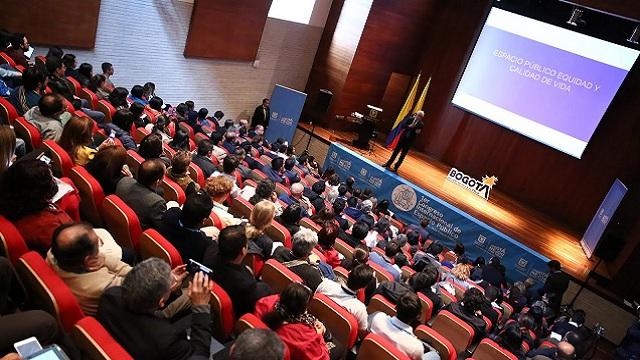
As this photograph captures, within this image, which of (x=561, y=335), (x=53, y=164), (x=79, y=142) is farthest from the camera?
(x=561, y=335)

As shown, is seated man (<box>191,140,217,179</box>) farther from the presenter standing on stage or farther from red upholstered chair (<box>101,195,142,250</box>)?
the presenter standing on stage

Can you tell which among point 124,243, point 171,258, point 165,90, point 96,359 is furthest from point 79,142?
point 165,90

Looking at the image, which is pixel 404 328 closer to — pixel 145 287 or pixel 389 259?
pixel 145 287

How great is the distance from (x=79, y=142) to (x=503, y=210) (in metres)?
8.87

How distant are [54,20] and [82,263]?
6.17 meters

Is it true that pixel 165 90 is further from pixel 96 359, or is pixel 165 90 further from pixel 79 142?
pixel 96 359

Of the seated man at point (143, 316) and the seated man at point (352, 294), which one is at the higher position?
the seated man at point (143, 316)

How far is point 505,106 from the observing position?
1084cm

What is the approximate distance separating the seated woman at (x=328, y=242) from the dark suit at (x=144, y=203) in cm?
170

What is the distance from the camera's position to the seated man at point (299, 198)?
6.07m

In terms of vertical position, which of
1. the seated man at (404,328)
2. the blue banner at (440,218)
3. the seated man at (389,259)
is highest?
the seated man at (404,328)

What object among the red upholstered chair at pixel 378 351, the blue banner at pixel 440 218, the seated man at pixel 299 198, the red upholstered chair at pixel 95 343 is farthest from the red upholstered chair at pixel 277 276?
the blue banner at pixel 440 218

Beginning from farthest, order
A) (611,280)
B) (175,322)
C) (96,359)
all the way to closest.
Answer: (611,280) → (175,322) → (96,359)

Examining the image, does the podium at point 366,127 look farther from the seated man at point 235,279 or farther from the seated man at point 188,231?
the seated man at point 235,279
